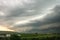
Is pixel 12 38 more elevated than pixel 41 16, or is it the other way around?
pixel 41 16

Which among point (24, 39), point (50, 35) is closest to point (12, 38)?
point (24, 39)

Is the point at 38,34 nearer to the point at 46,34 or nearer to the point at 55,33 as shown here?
the point at 46,34

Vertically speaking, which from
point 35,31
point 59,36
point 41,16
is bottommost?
point 59,36

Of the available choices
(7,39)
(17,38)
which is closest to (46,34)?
(17,38)

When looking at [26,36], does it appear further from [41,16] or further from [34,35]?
[41,16]

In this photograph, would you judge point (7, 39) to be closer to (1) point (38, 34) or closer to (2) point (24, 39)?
(2) point (24, 39)

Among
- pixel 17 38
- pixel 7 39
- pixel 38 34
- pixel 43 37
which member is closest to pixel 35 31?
pixel 38 34

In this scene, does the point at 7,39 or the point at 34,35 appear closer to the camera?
the point at 7,39

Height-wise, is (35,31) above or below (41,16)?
below
